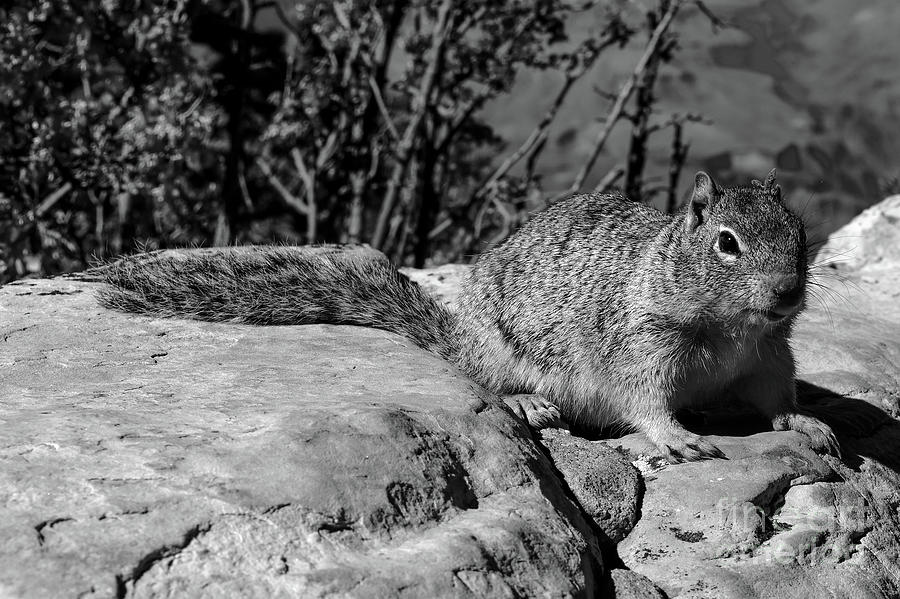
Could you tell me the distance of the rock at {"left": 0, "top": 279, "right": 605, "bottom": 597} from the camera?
2604mm

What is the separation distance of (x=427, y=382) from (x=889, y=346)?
113 inches

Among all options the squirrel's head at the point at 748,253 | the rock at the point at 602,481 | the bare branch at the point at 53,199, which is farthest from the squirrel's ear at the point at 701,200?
the bare branch at the point at 53,199

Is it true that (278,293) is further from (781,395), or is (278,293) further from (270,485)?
(781,395)

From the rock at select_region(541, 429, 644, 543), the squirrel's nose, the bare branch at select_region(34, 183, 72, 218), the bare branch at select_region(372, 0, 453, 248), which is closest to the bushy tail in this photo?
the rock at select_region(541, 429, 644, 543)

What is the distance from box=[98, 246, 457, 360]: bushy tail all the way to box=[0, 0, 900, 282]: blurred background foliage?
60cm

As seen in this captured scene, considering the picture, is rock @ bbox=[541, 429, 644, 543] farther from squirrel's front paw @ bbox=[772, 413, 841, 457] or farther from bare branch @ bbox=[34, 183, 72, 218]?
bare branch @ bbox=[34, 183, 72, 218]

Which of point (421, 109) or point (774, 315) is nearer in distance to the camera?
point (774, 315)

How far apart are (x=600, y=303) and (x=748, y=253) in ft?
2.38

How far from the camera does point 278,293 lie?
15.9 ft

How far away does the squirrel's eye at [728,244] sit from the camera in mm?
3984

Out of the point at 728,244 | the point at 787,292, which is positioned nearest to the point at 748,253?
the point at 728,244

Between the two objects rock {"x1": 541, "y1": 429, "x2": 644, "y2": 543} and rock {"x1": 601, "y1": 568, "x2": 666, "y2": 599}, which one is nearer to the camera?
rock {"x1": 601, "y1": 568, "x2": 666, "y2": 599}

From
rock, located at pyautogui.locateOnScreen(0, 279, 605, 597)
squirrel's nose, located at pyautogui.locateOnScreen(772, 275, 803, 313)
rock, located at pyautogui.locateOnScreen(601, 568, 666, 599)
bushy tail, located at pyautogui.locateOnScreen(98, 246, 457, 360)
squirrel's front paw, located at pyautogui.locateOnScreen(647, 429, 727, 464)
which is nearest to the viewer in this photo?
rock, located at pyautogui.locateOnScreen(0, 279, 605, 597)

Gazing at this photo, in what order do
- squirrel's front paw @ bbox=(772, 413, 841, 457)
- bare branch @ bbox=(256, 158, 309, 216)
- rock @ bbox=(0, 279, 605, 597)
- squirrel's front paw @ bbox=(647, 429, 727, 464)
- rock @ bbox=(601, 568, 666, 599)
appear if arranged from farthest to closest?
bare branch @ bbox=(256, 158, 309, 216), squirrel's front paw @ bbox=(772, 413, 841, 457), squirrel's front paw @ bbox=(647, 429, 727, 464), rock @ bbox=(601, 568, 666, 599), rock @ bbox=(0, 279, 605, 597)
